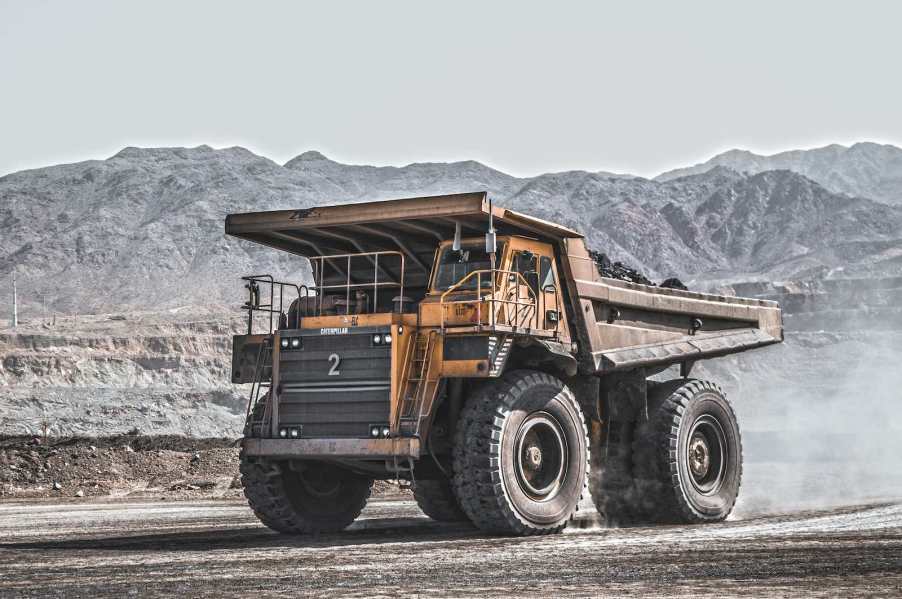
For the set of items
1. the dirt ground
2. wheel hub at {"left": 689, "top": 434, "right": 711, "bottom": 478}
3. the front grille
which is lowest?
the dirt ground

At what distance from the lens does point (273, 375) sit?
46.4 feet

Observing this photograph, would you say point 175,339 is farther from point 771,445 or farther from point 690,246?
point 690,246

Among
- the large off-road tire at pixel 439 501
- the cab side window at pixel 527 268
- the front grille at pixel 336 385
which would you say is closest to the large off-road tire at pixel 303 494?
the front grille at pixel 336 385

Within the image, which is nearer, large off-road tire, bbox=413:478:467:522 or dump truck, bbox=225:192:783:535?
dump truck, bbox=225:192:783:535

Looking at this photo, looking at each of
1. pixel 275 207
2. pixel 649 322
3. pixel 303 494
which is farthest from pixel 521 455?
pixel 275 207

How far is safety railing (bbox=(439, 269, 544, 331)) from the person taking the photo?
13.2m

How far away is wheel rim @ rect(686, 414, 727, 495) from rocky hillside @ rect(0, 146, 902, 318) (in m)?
74.7

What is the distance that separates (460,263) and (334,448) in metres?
2.52

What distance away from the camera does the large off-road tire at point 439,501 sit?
1630cm

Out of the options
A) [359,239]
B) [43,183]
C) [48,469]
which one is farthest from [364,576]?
[43,183]

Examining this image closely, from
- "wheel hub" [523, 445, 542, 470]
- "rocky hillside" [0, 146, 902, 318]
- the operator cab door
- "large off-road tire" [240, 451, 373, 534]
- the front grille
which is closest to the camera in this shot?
the front grille

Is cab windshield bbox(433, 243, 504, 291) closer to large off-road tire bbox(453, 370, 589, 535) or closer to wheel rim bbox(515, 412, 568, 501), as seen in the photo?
large off-road tire bbox(453, 370, 589, 535)

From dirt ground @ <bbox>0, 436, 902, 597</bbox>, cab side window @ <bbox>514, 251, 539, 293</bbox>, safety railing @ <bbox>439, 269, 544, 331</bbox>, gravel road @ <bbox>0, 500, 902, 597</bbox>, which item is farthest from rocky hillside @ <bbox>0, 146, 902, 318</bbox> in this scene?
safety railing @ <bbox>439, 269, 544, 331</bbox>

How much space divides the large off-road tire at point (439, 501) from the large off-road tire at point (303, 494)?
918 millimetres
